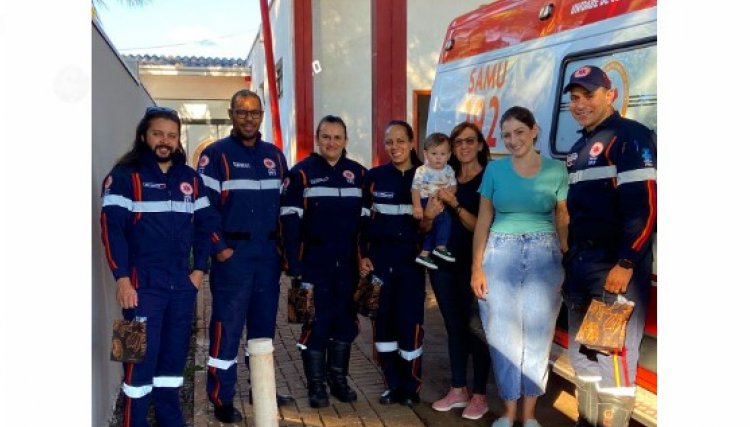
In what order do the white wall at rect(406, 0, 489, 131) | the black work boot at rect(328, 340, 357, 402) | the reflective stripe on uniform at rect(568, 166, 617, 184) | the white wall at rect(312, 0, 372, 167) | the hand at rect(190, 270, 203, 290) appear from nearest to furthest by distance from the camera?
the reflective stripe on uniform at rect(568, 166, 617, 184) < the hand at rect(190, 270, 203, 290) < the black work boot at rect(328, 340, 357, 402) < the white wall at rect(406, 0, 489, 131) < the white wall at rect(312, 0, 372, 167)

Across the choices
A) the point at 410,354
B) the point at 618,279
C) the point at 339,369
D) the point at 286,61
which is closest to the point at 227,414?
the point at 339,369

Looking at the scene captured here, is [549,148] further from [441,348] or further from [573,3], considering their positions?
[441,348]

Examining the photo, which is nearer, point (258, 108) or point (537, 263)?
point (537, 263)

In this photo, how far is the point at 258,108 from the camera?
459 centimetres

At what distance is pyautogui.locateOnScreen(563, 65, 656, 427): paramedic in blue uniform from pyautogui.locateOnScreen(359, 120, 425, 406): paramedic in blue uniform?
125 centimetres

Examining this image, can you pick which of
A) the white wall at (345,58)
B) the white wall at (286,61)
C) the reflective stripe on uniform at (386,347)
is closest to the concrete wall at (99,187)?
the reflective stripe on uniform at (386,347)

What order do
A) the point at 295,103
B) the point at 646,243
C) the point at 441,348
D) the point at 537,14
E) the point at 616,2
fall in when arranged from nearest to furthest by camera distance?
the point at 646,243
the point at 616,2
the point at 537,14
the point at 441,348
the point at 295,103

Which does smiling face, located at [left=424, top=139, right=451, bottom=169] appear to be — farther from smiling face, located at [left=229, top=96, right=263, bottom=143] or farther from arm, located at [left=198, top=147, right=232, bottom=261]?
arm, located at [left=198, top=147, right=232, bottom=261]

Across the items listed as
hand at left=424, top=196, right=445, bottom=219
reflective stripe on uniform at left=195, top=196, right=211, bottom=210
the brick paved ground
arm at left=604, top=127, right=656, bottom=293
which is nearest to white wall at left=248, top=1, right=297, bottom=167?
the brick paved ground

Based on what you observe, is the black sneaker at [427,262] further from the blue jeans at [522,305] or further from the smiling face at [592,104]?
the smiling face at [592,104]

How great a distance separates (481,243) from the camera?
426 cm

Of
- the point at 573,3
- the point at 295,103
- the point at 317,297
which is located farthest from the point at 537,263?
the point at 295,103

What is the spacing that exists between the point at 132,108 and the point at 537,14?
3.75 meters

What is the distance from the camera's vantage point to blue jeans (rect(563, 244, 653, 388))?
138 inches
